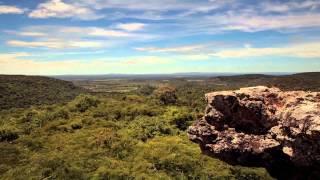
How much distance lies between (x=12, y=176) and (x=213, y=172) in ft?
76.9

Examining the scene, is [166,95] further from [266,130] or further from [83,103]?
[266,130]

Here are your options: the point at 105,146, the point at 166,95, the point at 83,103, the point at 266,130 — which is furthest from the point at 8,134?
the point at 166,95

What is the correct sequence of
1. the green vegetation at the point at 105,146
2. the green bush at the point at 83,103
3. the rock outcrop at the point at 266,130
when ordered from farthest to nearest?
the green bush at the point at 83,103, the green vegetation at the point at 105,146, the rock outcrop at the point at 266,130

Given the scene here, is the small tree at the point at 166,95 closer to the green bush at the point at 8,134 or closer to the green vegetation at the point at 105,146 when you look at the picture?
the green vegetation at the point at 105,146

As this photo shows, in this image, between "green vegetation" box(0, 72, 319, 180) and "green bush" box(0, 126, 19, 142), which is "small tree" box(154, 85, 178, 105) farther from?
"green bush" box(0, 126, 19, 142)

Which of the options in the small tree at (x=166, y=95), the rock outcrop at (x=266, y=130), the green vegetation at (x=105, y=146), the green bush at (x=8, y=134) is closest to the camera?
the rock outcrop at (x=266, y=130)

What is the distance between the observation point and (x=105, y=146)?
5656 cm

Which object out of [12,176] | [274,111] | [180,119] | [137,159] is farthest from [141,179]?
[180,119]

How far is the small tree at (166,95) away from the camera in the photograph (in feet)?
358

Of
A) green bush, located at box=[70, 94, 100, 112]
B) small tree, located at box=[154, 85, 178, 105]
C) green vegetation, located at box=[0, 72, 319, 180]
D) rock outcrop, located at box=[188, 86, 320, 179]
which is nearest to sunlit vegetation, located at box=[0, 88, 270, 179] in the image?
green vegetation, located at box=[0, 72, 319, 180]

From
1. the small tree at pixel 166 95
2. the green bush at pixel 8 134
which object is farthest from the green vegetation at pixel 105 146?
the small tree at pixel 166 95

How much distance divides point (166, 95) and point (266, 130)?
8646 centimetres

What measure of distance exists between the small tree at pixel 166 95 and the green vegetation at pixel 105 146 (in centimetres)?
2399

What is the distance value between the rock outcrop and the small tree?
262ft
